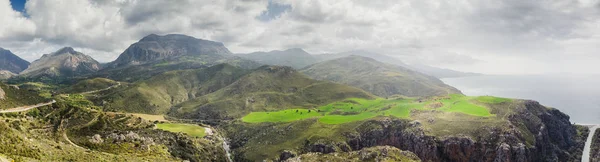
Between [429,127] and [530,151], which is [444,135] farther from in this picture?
[530,151]

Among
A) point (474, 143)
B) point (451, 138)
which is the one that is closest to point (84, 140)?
point (451, 138)

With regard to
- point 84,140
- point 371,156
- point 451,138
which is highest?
point 371,156

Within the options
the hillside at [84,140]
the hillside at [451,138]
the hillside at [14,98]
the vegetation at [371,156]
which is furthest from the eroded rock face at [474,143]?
the hillside at [14,98]

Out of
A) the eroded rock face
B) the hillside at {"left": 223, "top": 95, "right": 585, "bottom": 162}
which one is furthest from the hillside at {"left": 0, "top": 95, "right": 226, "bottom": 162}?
the eroded rock face

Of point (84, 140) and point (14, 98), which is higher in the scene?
point (14, 98)

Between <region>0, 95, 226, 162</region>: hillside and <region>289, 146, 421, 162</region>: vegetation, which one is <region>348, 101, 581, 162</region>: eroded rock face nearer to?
<region>289, 146, 421, 162</region>: vegetation

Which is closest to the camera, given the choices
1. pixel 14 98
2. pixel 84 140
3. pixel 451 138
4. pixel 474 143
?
pixel 84 140

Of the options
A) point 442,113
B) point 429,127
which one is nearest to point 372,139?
point 429,127

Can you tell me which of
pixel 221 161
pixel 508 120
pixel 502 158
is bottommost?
pixel 221 161

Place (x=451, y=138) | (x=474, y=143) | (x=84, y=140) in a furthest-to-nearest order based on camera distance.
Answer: (x=451, y=138), (x=474, y=143), (x=84, y=140)

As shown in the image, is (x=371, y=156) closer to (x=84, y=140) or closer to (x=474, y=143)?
(x=474, y=143)

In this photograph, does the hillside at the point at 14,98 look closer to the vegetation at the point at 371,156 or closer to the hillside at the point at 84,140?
the hillside at the point at 84,140
